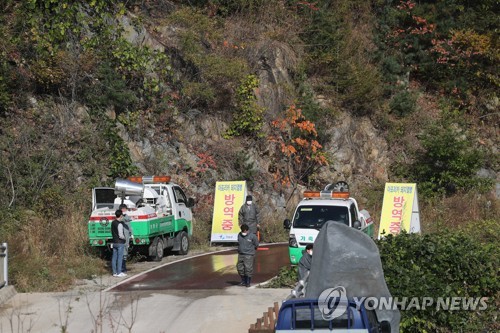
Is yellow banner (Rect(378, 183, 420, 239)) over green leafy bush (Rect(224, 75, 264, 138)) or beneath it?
beneath

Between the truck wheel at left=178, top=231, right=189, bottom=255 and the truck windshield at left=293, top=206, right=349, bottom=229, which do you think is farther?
the truck wheel at left=178, top=231, right=189, bottom=255

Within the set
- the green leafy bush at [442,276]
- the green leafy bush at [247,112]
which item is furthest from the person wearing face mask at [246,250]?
the green leafy bush at [247,112]

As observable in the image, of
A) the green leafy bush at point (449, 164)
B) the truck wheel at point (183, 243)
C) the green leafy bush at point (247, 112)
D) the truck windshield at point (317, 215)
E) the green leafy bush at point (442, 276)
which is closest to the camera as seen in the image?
the green leafy bush at point (442, 276)

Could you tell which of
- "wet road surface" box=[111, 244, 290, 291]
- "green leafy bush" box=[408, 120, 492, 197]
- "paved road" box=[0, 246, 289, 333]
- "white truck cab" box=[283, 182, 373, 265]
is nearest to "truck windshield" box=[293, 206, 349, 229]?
"white truck cab" box=[283, 182, 373, 265]

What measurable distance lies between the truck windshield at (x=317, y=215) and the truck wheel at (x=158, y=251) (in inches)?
163

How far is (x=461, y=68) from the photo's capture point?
37.9 metres

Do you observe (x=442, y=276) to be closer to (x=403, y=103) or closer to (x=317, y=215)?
(x=317, y=215)

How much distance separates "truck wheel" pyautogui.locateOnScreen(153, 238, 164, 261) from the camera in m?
22.0

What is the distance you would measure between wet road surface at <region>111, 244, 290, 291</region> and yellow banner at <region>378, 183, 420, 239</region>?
402 centimetres

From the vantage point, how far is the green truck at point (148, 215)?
20953 millimetres

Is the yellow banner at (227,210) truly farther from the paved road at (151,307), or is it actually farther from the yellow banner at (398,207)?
the paved road at (151,307)

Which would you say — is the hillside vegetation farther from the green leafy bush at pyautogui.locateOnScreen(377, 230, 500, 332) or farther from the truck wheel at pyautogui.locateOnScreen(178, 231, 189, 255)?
the green leafy bush at pyautogui.locateOnScreen(377, 230, 500, 332)

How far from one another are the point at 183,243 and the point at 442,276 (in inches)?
476

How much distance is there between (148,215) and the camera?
21.2 meters
